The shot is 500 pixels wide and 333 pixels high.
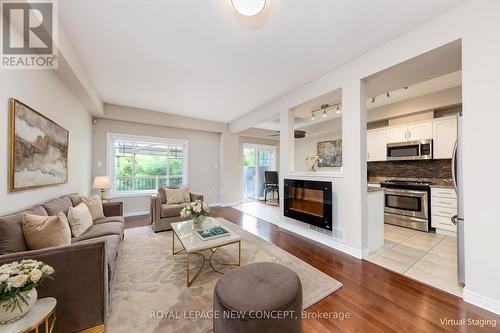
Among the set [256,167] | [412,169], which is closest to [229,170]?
[256,167]

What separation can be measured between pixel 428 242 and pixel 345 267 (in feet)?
6.14

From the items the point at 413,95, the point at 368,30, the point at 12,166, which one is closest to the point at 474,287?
the point at 368,30

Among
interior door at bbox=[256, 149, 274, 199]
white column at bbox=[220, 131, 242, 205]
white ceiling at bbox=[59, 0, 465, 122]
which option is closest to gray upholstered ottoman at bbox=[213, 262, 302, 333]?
white ceiling at bbox=[59, 0, 465, 122]

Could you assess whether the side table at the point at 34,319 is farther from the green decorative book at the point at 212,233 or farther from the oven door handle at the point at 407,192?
the oven door handle at the point at 407,192

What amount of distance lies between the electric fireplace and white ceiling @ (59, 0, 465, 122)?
1.84 m

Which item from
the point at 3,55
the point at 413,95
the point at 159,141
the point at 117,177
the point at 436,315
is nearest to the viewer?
the point at 436,315

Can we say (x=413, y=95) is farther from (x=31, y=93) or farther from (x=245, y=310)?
(x=31, y=93)

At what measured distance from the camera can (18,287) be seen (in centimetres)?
99

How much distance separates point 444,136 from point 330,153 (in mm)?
2593

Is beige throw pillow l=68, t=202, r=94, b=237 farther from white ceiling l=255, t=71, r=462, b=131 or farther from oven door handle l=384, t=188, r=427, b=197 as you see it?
oven door handle l=384, t=188, r=427, b=197

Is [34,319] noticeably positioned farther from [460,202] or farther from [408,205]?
[408,205]

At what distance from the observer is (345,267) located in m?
2.39

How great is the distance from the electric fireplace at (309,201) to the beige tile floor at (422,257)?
814 millimetres

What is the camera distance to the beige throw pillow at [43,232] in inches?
60.8
